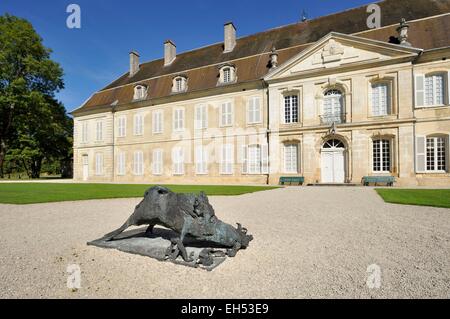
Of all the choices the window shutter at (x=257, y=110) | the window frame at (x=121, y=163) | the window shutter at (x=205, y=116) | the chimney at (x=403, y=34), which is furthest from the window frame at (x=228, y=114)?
the chimney at (x=403, y=34)

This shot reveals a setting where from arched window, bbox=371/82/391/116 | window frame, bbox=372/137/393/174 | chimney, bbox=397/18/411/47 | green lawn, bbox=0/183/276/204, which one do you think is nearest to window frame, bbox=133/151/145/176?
green lawn, bbox=0/183/276/204

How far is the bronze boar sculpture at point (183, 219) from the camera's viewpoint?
3.42 meters

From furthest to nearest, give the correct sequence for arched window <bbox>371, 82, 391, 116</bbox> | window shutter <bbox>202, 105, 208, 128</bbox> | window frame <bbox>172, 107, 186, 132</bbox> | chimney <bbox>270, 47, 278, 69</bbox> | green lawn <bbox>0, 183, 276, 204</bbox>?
window frame <bbox>172, 107, 186, 132</bbox>
window shutter <bbox>202, 105, 208, 128</bbox>
chimney <bbox>270, 47, 278, 69</bbox>
arched window <bbox>371, 82, 391, 116</bbox>
green lawn <bbox>0, 183, 276, 204</bbox>

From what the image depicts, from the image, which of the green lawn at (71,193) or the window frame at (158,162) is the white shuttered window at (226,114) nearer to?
the window frame at (158,162)

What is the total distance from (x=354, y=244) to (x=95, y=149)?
2733 cm

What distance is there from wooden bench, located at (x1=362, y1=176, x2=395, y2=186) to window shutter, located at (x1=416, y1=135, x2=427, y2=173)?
5.19 ft

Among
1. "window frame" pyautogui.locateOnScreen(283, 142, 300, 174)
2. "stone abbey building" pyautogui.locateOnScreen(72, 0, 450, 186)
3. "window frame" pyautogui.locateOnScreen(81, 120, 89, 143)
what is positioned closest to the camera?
"stone abbey building" pyautogui.locateOnScreen(72, 0, 450, 186)

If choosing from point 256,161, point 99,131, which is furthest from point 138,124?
point 256,161

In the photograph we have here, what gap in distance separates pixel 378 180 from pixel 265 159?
704 cm

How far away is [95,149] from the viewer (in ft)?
89.2

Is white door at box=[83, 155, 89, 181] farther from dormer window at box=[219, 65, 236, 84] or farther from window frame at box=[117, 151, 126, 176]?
dormer window at box=[219, 65, 236, 84]

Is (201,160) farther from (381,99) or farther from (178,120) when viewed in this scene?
(381,99)

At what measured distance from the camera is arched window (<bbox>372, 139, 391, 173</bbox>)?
16609mm

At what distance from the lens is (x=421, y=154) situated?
1586cm
